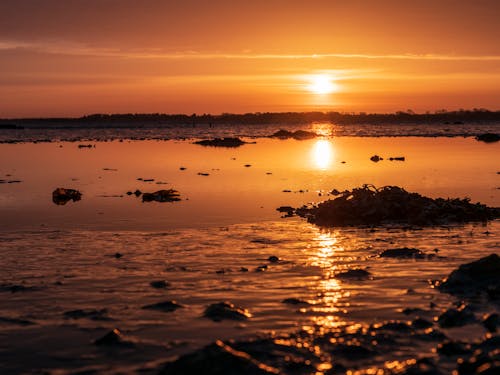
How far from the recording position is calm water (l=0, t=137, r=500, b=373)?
998 cm

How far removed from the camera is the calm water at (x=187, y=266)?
393 inches

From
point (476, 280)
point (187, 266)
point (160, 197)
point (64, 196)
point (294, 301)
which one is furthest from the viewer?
point (160, 197)

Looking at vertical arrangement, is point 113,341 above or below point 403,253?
below

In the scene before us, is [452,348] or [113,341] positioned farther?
[113,341]

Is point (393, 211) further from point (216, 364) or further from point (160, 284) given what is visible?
point (216, 364)

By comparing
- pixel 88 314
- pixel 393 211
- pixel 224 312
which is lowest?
pixel 88 314

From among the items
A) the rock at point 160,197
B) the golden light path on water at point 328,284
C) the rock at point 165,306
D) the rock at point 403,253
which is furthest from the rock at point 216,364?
the rock at point 160,197

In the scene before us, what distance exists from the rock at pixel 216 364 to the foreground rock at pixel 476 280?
5.38m

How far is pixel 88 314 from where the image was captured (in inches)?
435

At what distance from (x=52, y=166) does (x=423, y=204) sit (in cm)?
2830

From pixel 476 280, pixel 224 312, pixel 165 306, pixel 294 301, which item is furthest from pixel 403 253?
pixel 165 306

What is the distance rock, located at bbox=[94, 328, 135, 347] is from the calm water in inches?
7.3

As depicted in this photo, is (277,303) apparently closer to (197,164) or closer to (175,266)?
(175,266)

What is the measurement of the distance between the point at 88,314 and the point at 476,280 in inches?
282
